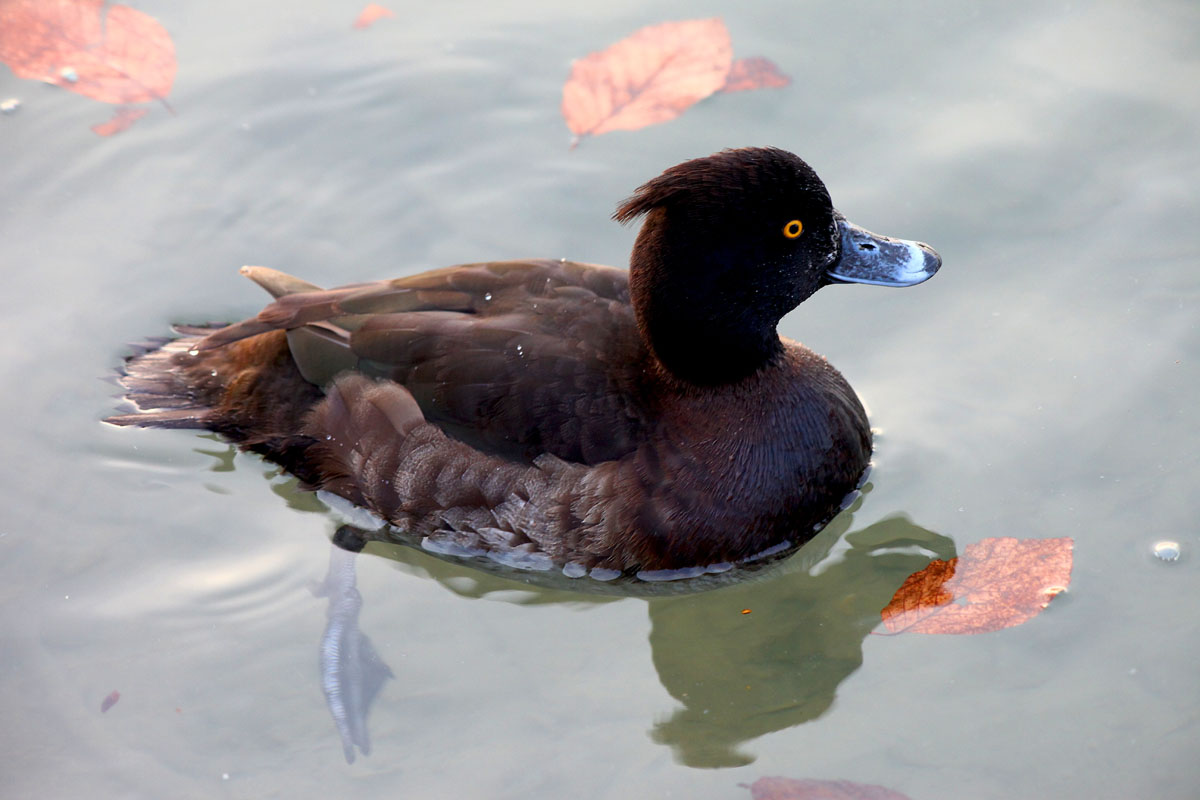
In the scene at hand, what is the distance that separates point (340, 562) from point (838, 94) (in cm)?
324

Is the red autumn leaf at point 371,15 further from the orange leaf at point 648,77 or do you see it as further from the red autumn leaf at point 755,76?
the red autumn leaf at point 755,76

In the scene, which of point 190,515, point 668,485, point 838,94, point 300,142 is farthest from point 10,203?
point 838,94

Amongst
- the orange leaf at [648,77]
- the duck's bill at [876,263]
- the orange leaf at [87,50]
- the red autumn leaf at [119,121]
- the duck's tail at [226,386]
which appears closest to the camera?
the duck's bill at [876,263]

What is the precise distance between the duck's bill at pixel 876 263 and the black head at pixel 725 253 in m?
0.05

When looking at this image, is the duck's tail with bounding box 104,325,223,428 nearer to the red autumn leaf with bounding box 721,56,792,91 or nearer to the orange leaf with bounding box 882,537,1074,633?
the orange leaf with bounding box 882,537,1074,633

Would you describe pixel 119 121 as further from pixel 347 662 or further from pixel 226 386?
pixel 347 662

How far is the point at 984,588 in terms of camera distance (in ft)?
12.7

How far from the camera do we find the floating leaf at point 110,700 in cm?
385

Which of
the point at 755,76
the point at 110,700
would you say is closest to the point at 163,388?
the point at 110,700

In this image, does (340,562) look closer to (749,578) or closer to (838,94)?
(749,578)

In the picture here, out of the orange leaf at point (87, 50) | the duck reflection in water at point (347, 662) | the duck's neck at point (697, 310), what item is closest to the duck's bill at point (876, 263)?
the duck's neck at point (697, 310)

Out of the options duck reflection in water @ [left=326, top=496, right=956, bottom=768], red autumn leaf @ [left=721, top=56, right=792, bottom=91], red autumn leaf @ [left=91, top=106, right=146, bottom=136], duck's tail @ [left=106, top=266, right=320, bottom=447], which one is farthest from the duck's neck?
red autumn leaf @ [left=91, top=106, right=146, bottom=136]

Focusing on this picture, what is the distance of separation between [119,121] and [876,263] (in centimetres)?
394

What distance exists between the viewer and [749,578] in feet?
13.5
